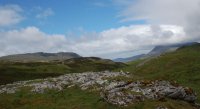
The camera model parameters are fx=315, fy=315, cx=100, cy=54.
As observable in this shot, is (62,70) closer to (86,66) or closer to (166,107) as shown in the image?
(86,66)

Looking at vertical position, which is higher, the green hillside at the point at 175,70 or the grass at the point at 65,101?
the green hillside at the point at 175,70

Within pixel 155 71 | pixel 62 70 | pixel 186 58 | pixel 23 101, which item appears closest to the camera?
pixel 23 101

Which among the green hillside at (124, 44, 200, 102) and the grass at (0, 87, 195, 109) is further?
the green hillside at (124, 44, 200, 102)

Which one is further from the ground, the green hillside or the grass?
the green hillside

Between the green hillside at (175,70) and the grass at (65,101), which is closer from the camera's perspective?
the grass at (65,101)

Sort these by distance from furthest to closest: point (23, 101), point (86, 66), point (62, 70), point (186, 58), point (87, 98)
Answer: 1. point (86, 66)
2. point (62, 70)
3. point (186, 58)
4. point (23, 101)
5. point (87, 98)

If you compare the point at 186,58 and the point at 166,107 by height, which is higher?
the point at 186,58

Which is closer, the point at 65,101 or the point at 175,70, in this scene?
the point at 65,101

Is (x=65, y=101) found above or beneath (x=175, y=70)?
beneath

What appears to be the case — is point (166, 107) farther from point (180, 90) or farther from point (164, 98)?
point (180, 90)

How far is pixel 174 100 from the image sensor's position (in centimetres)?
5697

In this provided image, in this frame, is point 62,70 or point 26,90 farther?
point 62,70

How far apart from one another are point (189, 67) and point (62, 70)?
3280 inches

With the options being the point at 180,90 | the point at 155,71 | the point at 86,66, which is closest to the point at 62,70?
the point at 86,66
